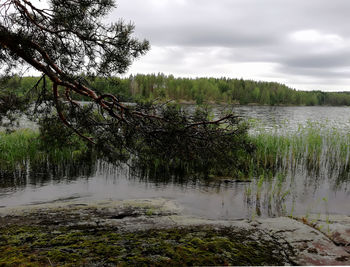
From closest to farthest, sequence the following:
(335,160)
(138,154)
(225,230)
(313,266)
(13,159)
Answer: (313,266)
(225,230)
(138,154)
(13,159)
(335,160)

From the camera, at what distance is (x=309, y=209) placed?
659 cm

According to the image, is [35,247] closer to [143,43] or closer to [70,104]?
[70,104]

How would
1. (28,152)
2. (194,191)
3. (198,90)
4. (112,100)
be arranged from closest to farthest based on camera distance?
(112,100) → (194,191) → (28,152) → (198,90)

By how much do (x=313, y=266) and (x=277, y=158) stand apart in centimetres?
779

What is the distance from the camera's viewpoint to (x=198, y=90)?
133 ft

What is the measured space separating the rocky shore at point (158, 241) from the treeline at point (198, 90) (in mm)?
2127

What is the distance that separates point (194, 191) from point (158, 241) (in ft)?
13.5

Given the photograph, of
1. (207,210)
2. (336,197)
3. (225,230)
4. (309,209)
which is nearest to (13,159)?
(207,210)

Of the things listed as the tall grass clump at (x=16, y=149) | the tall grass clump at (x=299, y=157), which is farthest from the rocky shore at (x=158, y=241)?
the tall grass clump at (x=16, y=149)

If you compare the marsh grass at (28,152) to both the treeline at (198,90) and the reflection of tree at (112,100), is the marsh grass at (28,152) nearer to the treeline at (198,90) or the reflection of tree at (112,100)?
the treeline at (198,90)

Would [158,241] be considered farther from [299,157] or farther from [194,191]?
[299,157]

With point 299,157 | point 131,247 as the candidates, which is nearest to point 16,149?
point 131,247

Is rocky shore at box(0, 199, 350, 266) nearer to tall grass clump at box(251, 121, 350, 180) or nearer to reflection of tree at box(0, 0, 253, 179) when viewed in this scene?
reflection of tree at box(0, 0, 253, 179)

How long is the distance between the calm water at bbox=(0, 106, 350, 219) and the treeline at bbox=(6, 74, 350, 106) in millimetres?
2115
